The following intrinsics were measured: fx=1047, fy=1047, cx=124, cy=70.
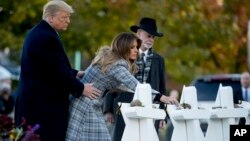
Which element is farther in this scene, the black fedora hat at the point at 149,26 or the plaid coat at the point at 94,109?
the black fedora hat at the point at 149,26

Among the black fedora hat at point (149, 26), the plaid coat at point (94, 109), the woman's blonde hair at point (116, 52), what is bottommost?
the plaid coat at point (94, 109)

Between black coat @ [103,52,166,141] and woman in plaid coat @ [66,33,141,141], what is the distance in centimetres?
118

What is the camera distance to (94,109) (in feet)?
35.8

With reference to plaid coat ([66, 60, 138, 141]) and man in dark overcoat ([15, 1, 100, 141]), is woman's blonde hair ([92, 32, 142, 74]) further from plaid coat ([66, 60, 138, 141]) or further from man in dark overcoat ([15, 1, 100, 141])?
man in dark overcoat ([15, 1, 100, 141])

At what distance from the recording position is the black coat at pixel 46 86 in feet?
34.7

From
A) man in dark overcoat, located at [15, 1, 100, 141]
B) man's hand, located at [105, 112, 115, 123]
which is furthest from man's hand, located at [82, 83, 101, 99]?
man's hand, located at [105, 112, 115, 123]

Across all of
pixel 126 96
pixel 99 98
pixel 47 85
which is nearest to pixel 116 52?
pixel 99 98

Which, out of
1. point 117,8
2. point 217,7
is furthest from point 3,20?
point 217,7

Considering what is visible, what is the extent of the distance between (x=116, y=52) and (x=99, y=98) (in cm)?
53

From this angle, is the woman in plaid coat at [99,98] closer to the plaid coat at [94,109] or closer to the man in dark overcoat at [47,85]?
the plaid coat at [94,109]

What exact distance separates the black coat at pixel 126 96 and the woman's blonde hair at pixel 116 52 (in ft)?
3.89

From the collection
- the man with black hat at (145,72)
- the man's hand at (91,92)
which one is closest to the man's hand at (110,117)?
the man with black hat at (145,72)

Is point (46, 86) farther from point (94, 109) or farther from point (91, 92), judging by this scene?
point (94, 109)

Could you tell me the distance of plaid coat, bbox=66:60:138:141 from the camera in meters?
10.8
